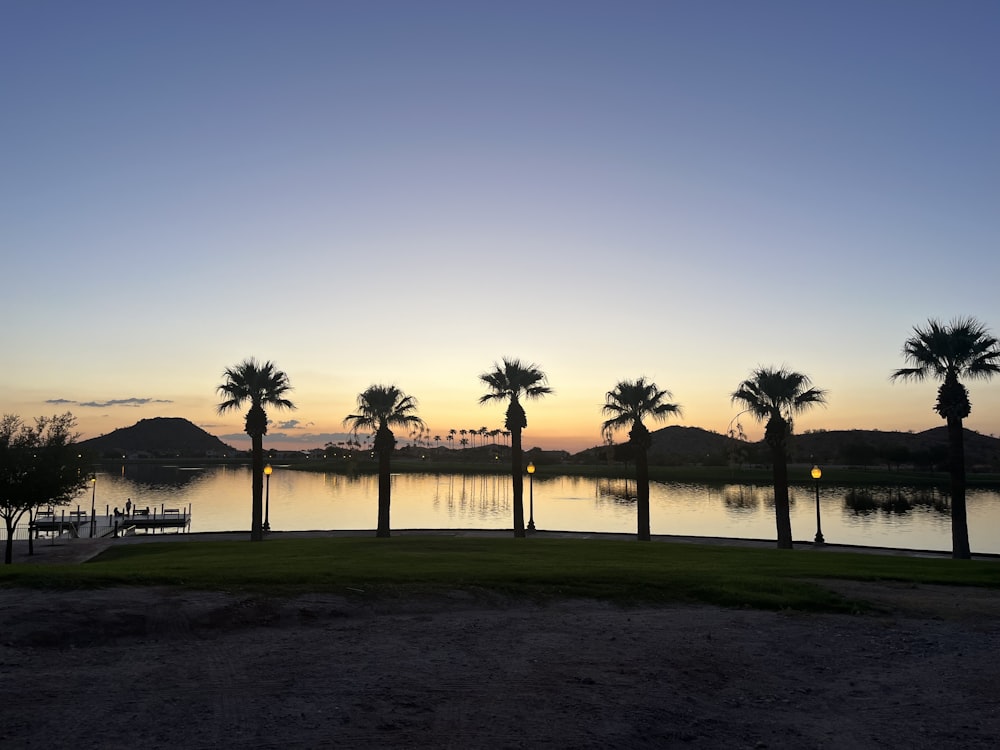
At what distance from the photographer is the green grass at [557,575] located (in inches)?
601

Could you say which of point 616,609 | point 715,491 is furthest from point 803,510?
point 616,609

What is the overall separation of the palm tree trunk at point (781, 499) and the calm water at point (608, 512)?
665 inches

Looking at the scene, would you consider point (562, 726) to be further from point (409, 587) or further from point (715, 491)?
point (715, 491)

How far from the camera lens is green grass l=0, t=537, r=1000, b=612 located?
50.1 ft

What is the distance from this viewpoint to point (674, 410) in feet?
136

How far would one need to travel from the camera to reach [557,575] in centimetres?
1748

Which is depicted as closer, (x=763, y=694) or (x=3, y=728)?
(x=3, y=728)

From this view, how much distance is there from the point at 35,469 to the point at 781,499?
36.3 meters

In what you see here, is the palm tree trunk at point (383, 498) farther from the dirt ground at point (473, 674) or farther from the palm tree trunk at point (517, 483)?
the dirt ground at point (473, 674)

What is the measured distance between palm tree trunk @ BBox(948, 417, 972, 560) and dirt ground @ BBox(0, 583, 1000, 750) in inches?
781

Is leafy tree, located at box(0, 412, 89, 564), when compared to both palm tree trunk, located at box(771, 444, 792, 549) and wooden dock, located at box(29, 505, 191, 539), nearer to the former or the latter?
wooden dock, located at box(29, 505, 191, 539)

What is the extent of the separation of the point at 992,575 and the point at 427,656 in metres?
17.6

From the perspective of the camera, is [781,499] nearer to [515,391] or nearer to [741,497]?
[515,391]

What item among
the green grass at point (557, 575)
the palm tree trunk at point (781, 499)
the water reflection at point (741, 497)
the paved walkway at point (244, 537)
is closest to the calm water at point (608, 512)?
the water reflection at point (741, 497)
